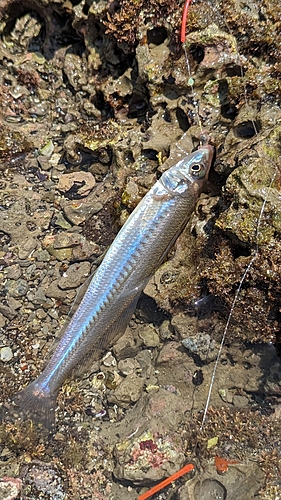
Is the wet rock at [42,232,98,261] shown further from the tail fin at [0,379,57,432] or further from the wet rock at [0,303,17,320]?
the tail fin at [0,379,57,432]

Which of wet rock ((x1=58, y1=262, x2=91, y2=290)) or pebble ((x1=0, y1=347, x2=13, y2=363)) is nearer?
pebble ((x1=0, y1=347, x2=13, y2=363))

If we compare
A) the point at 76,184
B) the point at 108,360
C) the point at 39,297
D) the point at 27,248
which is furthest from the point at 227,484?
the point at 76,184

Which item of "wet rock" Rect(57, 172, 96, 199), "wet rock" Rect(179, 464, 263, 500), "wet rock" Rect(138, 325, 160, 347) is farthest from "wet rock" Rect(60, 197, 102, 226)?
"wet rock" Rect(179, 464, 263, 500)

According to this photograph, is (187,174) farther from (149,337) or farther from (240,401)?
(240,401)

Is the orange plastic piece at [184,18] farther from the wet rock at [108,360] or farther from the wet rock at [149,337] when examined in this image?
the wet rock at [108,360]

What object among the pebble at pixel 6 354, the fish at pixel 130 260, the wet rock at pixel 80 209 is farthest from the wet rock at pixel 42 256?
the fish at pixel 130 260

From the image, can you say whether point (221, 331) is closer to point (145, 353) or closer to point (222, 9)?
point (145, 353)

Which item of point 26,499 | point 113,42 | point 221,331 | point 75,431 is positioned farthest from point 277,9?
point 26,499

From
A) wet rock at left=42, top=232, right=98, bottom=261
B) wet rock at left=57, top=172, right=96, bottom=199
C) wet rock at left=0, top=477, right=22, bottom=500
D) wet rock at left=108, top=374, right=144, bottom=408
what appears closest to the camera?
wet rock at left=0, top=477, right=22, bottom=500
